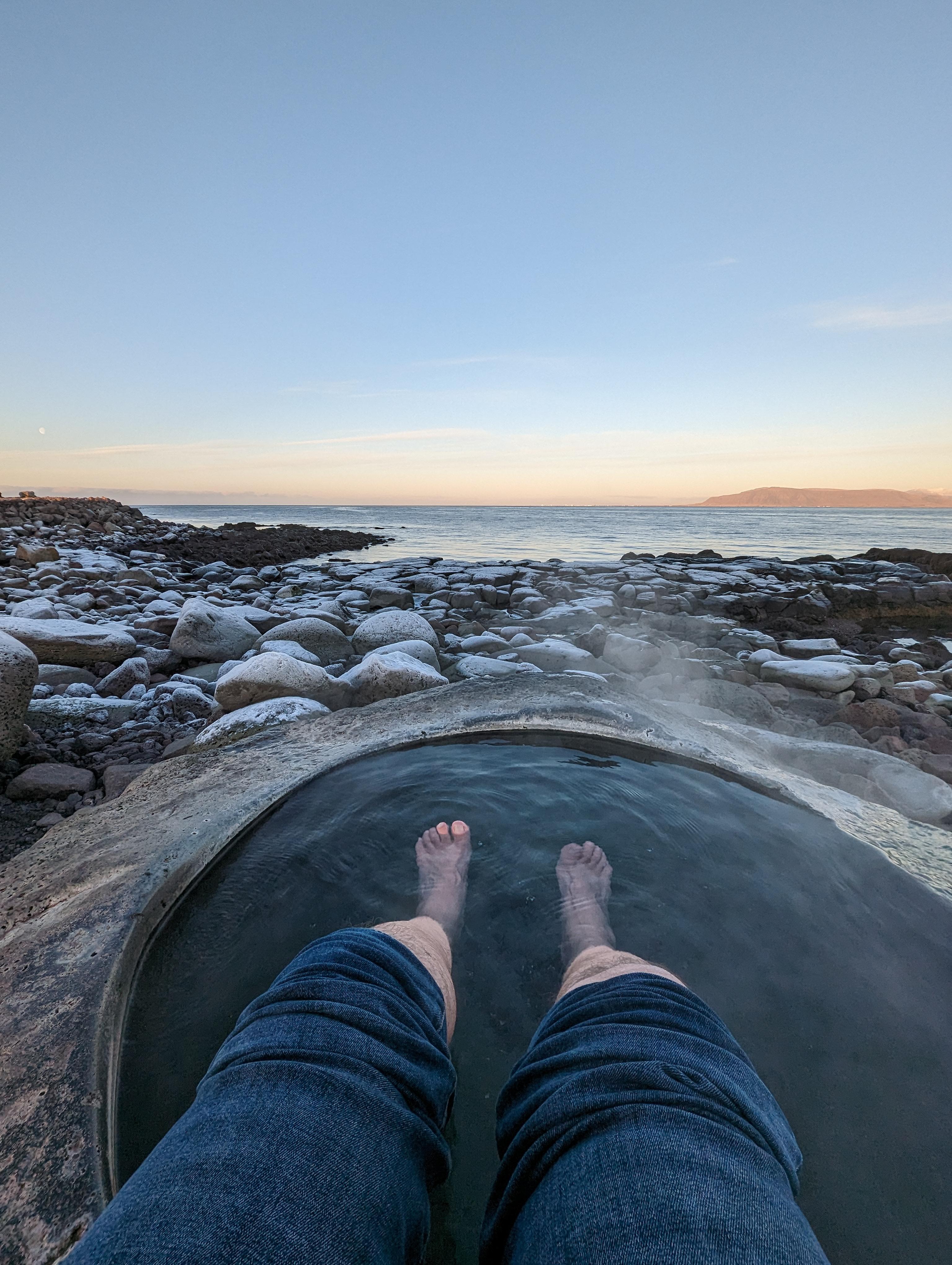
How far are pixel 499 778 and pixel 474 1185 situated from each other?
1.32 m

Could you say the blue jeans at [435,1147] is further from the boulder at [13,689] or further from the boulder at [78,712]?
the boulder at [78,712]

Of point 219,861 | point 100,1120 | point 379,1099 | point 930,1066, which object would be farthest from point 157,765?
point 930,1066

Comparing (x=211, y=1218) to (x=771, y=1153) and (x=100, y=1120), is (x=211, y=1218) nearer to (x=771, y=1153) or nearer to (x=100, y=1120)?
(x=100, y=1120)

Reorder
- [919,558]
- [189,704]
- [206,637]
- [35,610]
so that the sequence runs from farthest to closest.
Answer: [919,558] → [35,610] → [206,637] → [189,704]

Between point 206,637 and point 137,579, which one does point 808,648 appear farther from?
point 137,579

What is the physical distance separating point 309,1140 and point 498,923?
3.11ft

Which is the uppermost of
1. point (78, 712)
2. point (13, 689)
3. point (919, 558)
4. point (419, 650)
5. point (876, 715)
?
point (919, 558)

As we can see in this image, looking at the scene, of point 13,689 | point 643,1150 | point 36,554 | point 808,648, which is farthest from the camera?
point 36,554

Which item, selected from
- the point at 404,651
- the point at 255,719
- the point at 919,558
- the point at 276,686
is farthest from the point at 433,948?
the point at 919,558

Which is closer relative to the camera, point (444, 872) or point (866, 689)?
point (444, 872)

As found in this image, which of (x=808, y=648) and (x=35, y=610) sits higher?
(x=35, y=610)

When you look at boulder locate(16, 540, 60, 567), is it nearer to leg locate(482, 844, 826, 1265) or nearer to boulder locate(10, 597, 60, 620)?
boulder locate(10, 597, 60, 620)

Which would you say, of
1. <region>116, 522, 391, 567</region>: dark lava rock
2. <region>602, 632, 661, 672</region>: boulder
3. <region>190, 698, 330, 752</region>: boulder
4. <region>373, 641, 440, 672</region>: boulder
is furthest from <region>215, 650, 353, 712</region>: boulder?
<region>116, 522, 391, 567</region>: dark lava rock

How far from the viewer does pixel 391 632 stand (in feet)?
17.1
